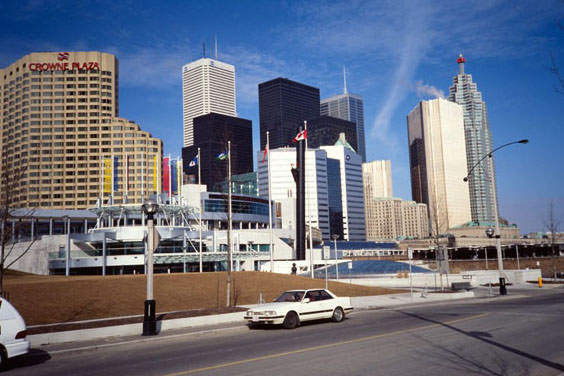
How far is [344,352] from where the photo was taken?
44.7 feet

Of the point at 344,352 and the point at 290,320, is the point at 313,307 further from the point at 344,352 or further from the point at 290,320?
the point at 344,352

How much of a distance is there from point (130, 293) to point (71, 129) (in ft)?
509

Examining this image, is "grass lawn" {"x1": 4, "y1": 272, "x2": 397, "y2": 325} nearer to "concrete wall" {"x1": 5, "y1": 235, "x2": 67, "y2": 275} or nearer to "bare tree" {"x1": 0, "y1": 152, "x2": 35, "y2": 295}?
"bare tree" {"x1": 0, "y1": 152, "x2": 35, "y2": 295}

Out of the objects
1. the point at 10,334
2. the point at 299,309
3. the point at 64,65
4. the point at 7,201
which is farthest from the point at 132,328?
the point at 64,65

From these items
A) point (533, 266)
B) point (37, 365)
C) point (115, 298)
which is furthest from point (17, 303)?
point (533, 266)

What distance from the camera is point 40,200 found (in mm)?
164125

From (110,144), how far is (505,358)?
171 meters

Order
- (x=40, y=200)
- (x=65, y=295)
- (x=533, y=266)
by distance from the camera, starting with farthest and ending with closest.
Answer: (x=40, y=200)
(x=533, y=266)
(x=65, y=295)

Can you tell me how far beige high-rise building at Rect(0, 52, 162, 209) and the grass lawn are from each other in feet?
440

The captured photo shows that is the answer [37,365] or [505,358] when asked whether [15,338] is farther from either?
[505,358]

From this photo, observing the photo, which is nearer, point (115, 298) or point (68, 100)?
point (115, 298)

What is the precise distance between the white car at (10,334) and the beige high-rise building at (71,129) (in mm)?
156463

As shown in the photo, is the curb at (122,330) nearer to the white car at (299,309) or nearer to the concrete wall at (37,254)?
the white car at (299,309)

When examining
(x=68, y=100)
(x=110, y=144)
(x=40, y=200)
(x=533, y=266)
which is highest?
(x=68, y=100)
